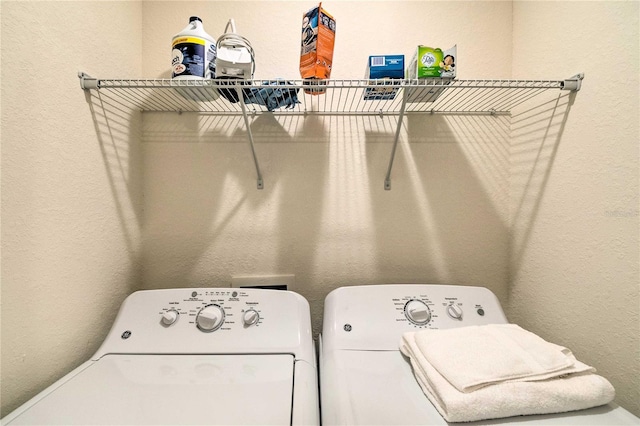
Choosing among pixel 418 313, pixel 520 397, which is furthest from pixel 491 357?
pixel 418 313

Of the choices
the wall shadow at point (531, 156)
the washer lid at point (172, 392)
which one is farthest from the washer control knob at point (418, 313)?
the wall shadow at point (531, 156)

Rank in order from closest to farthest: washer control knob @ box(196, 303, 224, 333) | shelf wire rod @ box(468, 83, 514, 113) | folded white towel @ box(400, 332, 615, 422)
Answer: folded white towel @ box(400, 332, 615, 422) → washer control knob @ box(196, 303, 224, 333) → shelf wire rod @ box(468, 83, 514, 113)

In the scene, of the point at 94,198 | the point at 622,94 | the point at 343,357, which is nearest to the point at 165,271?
the point at 94,198

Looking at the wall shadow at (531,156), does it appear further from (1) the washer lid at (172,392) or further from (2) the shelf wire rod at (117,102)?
(2) the shelf wire rod at (117,102)

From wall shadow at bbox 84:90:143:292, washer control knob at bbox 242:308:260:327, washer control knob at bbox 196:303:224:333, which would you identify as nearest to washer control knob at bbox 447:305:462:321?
washer control knob at bbox 242:308:260:327

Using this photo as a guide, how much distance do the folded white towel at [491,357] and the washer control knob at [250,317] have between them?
1.44 feet

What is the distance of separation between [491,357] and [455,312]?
230mm

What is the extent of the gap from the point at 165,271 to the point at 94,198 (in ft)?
1.19

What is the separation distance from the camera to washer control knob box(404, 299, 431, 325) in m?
0.73

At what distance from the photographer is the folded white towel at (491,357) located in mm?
488

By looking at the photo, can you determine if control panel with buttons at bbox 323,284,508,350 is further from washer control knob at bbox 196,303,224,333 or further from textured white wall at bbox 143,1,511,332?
washer control knob at bbox 196,303,224,333

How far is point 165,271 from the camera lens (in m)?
0.97

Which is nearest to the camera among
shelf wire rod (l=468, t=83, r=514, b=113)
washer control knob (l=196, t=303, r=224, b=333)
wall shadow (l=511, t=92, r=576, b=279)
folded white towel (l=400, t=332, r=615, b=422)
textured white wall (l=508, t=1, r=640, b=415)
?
folded white towel (l=400, t=332, r=615, b=422)

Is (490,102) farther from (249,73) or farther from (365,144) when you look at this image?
(249,73)
